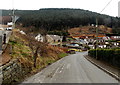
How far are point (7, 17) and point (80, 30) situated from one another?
137 m

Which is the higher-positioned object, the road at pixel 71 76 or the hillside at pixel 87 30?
the hillside at pixel 87 30

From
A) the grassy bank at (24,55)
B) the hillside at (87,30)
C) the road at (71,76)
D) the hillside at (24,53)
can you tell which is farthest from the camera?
the hillside at (87,30)

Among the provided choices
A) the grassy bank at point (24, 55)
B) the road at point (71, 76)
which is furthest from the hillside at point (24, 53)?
the road at point (71, 76)

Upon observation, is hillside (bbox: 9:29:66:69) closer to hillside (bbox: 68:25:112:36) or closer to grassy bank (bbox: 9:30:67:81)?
grassy bank (bbox: 9:30:67:81)

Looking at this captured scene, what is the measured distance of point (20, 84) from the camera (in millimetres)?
10039

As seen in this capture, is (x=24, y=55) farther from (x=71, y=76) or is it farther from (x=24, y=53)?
(x=71, y=76)

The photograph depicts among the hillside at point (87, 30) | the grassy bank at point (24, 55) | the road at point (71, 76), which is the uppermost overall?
the hillside at point (87, 30)

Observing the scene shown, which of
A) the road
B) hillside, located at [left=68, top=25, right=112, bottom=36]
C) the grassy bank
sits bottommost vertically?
the road

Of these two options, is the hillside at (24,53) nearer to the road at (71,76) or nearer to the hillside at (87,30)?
the road at (71,76)

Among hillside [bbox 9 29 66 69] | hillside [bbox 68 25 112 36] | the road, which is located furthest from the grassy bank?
hillside [bbox 68 25 112 36]

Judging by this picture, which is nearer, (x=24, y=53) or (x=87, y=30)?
(x=24, y=53)

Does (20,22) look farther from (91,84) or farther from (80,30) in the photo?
(80,30)

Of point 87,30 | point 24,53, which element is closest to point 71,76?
point 24,53

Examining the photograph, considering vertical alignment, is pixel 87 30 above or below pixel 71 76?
above
